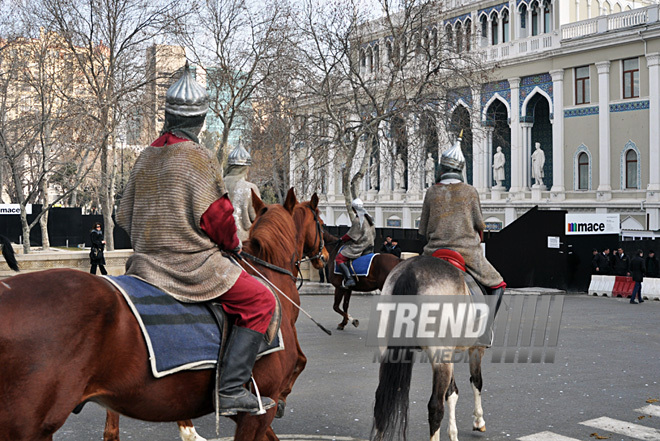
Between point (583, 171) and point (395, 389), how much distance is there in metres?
36.1

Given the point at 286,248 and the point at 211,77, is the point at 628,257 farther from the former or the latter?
the point at 286,248

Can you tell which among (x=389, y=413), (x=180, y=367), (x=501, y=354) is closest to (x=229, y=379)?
(x=180, y=367)

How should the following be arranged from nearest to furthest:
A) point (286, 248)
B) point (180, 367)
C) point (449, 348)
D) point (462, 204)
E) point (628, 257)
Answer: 1. point (180, 367)
2. point (286, 248)
3. point (449, 348)
4. point (462, 204)
5. point (628, 257)

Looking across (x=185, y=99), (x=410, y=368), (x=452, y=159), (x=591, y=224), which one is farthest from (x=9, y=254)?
(x=591, y=224)

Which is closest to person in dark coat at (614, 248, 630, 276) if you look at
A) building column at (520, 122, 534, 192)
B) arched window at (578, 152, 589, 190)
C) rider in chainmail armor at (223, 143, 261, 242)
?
arched window at (578, 152, 589, 190)

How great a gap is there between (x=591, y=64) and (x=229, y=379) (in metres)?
38.0

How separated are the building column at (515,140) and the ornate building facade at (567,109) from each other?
0.06m

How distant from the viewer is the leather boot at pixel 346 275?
13773mm

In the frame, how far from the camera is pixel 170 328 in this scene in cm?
396

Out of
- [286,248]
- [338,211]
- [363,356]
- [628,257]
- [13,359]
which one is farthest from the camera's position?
[338,211]

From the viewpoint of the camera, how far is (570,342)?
41.4ft

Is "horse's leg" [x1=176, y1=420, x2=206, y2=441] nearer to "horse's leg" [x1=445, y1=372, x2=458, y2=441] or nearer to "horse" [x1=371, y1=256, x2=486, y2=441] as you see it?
"horse" [x1=371, y1=256, x2=486, y2=441]

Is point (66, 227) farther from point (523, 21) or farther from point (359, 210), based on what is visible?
point (359, 210)

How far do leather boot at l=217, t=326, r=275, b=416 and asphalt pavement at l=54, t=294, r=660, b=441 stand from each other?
234 centimetres
